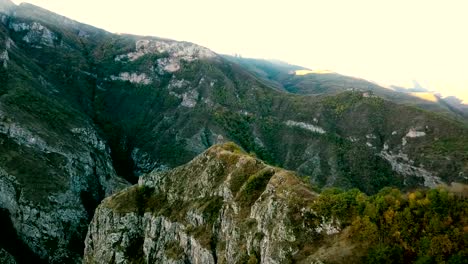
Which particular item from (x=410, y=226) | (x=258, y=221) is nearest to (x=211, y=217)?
(x=258, y=221)

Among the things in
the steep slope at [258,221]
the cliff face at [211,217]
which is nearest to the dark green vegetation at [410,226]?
the steep slope at [258,221]

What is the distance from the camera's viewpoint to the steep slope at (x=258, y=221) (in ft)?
263

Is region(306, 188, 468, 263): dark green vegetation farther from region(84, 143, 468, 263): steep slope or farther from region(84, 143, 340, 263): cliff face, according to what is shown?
region(84, 143, 340, 263): cliff face

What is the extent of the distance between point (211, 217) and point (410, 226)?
52762mm

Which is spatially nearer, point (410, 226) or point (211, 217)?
point (410, 226)

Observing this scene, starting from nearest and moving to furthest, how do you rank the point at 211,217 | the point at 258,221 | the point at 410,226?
the point at 410,226 < the point at 258,221 < the point at 211,217

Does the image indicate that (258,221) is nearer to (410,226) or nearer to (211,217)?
(211,217)

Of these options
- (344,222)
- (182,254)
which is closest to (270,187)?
(344,222)

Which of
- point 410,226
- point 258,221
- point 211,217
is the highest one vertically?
point 410,226

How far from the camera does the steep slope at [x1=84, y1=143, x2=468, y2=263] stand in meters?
80.1

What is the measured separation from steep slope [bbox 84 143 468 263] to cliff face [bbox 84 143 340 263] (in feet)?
0.85

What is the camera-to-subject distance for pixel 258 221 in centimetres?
10412

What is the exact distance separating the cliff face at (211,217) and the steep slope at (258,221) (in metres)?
0.26

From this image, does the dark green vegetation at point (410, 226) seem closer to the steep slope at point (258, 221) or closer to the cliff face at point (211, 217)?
the steep slope at point (258, 221)
